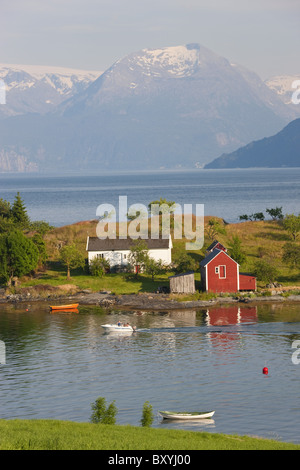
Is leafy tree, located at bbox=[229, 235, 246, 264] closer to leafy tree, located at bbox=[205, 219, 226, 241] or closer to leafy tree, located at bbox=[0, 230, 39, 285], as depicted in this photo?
leafy tree, located at bbox=[205, 219, 226, 241]

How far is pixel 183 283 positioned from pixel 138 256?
922 cm

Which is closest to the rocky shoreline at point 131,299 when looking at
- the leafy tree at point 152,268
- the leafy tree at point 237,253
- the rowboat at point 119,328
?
the leafy tree at point 152,268

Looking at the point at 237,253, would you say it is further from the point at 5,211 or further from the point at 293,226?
the point at 5,211

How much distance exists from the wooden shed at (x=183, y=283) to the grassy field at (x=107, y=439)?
46985 millimetres

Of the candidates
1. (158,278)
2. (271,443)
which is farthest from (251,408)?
(158,278)

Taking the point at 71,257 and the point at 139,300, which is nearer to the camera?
the point at 139,300

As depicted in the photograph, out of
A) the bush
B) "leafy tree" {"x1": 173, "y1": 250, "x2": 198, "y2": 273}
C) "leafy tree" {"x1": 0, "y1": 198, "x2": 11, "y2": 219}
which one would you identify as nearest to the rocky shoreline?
the bush

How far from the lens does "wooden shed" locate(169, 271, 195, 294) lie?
79625 mm

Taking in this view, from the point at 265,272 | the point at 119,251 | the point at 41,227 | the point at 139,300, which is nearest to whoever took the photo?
the point at 139,300

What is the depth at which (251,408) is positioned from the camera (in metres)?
40.7

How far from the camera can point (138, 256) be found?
86625mm

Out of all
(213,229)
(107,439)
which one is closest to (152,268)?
(213,229)

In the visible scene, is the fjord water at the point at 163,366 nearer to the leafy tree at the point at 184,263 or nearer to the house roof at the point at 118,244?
the leafy tree at the point at 184,263

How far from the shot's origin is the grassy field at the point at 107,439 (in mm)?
27406
